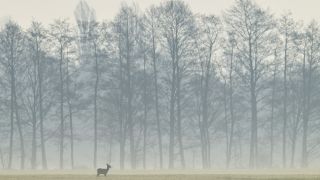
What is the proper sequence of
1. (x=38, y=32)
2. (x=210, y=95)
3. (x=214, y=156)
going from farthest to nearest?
1. (x=214, y=156)
2. (x=210, y=95)
3. (x=38, y=32)

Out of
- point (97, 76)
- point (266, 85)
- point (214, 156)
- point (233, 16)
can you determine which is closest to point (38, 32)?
point (97, 76)

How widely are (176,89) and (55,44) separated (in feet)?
45.4

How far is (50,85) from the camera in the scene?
8712cm

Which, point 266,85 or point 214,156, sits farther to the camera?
point 214,156

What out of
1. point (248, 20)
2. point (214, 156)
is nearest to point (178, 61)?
point (248, 20)

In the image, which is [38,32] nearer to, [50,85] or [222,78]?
[50,85]

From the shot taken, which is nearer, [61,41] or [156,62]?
[61,41]

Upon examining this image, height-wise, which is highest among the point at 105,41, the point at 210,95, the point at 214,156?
the point at 105,41

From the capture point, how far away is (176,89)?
3465 inches

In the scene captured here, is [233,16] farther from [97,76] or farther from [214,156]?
[214,156]

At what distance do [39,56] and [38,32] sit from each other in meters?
2.62

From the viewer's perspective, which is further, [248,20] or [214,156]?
[214,156]

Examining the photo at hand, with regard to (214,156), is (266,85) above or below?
above

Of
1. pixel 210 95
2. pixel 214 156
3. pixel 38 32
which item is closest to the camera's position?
pixel 38 32
